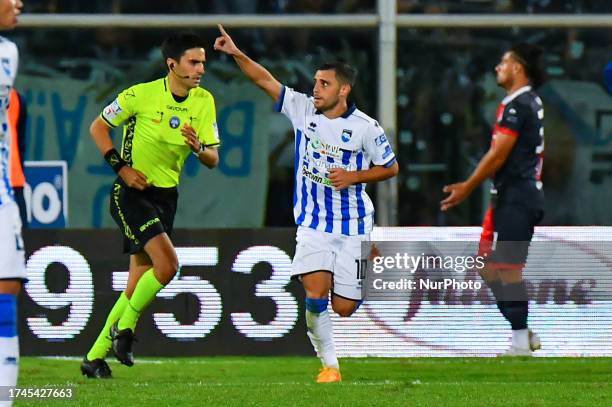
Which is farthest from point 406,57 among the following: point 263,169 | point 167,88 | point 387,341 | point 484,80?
point 167,88

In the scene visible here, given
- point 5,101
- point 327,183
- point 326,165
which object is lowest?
point 327,183

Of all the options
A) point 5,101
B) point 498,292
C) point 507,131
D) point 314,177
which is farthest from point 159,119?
point 5,101

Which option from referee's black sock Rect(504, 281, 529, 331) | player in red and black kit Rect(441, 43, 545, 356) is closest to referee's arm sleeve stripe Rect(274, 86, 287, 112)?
player in red and black kit Rect(441, 43, 545, 356)

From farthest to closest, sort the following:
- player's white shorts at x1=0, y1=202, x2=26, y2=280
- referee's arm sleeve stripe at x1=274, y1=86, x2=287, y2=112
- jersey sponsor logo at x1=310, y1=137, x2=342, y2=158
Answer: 1. referee's arm sleeve stripe at x1=274, y1=86, x2=287, y2=112
2. jersey sponsor logo at x1=310, y1=137, x2=342, y2=158
3. player's white shorts at x1=0, y1=202, x2=26, y2=280

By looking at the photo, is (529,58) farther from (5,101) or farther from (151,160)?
(5,101)

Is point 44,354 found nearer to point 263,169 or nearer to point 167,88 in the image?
point 167,88

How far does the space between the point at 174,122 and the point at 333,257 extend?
137 centimetres

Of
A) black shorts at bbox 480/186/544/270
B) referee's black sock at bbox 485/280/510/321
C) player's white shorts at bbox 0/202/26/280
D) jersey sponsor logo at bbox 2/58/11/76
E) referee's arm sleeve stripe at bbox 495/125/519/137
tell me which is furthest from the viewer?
referee's black sock at bbox 485/280/510/321

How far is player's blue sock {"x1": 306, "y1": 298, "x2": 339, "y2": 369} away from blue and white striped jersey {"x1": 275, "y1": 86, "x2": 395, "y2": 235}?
0.44 m

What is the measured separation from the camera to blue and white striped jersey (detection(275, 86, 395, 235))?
30.1 ft

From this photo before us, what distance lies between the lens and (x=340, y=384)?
870 cm

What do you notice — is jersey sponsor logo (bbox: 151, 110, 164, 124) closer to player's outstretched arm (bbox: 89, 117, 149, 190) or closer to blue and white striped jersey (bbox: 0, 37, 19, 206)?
player's outstretched arm (bbox: 89, 117, 149, 190)

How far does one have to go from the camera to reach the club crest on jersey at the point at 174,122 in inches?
381

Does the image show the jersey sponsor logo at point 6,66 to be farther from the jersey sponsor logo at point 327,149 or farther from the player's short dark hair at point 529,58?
the player's short dark hair at point 529,58
